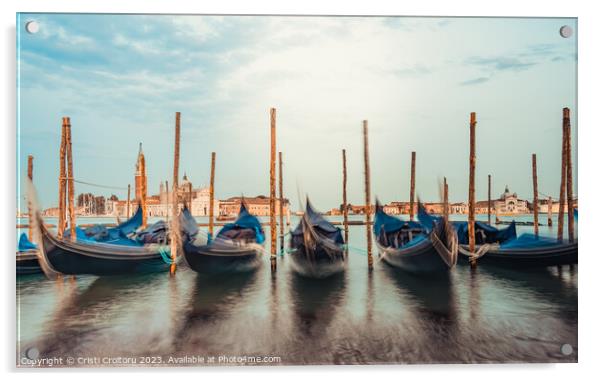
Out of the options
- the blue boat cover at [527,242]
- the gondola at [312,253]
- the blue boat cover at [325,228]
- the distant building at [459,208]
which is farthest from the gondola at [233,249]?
the blue boat cover at [527,242]

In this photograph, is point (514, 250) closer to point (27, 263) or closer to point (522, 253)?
point (522, 253)

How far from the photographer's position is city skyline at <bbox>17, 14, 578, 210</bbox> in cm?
286

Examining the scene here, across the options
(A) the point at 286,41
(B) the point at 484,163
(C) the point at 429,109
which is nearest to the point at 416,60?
(C) the point at 429,109

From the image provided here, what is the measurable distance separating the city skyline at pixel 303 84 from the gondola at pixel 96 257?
421 mm

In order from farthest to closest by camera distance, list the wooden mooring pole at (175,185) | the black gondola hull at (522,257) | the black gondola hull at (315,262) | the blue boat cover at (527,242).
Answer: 1. the black gondola hull at (315,262)
2. the blue boat cover at (527,242)
3. the black gondola hull at (522,257)
4. the wooden mooring pole at (175,185)

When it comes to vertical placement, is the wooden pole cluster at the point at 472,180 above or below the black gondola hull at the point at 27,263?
above

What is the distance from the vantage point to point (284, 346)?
2.85m

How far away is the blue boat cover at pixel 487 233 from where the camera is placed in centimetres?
553

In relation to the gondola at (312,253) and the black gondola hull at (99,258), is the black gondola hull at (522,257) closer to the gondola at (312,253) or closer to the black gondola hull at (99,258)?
the gondola at (312,253)

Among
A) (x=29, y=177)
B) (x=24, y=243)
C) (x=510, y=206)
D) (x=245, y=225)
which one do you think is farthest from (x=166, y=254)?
(x=510, y=206)

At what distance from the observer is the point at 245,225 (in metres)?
6.20

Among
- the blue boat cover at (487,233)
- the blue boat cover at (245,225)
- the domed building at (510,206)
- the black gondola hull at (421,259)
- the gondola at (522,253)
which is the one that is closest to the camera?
the gondola at (522,253)

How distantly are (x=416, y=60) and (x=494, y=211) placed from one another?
404cm

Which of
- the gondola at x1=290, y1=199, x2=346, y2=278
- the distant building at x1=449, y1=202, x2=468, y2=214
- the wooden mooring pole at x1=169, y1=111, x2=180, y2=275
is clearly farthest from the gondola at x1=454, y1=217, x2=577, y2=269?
the wooden mooring pole at x1=169, y1=111, x2=180, y2=275
